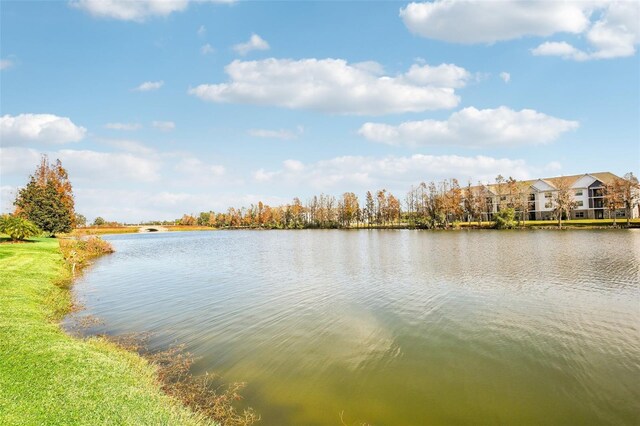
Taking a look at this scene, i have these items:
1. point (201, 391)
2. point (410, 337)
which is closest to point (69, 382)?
point (201, 391)

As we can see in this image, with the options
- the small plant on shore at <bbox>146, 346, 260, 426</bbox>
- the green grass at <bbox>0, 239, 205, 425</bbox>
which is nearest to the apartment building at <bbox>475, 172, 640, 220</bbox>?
the small plant on shore at <bbox>146, 346, 260, 426</bbox>

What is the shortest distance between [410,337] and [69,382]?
Answer: 10.0 m

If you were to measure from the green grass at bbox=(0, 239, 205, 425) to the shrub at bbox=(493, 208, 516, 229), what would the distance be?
80943 mm

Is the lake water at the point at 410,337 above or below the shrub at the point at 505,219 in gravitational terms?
below

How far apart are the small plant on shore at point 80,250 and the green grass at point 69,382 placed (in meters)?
20.3

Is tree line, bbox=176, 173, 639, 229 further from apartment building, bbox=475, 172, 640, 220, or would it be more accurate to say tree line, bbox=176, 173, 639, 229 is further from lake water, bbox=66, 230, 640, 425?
lake water, bbox=66, 230, 640, 425

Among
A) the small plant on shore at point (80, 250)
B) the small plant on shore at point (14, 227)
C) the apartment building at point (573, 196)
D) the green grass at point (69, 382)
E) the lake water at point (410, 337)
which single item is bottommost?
the lake water at point (410, 337)

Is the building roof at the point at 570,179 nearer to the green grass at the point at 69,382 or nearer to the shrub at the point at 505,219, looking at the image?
the shrub at the point at 505,219

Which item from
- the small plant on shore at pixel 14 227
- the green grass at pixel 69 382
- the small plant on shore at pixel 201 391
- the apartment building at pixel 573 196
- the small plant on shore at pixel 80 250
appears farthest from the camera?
the apartment building at pixel 573 196

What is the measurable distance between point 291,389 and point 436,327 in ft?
22.6

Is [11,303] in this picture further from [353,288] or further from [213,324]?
[353,288]

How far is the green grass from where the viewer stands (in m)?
6.13

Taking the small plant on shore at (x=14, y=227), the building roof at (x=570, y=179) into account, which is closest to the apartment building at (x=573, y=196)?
the building roof at (x=570, y=179)

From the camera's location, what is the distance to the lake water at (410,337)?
8.04m
